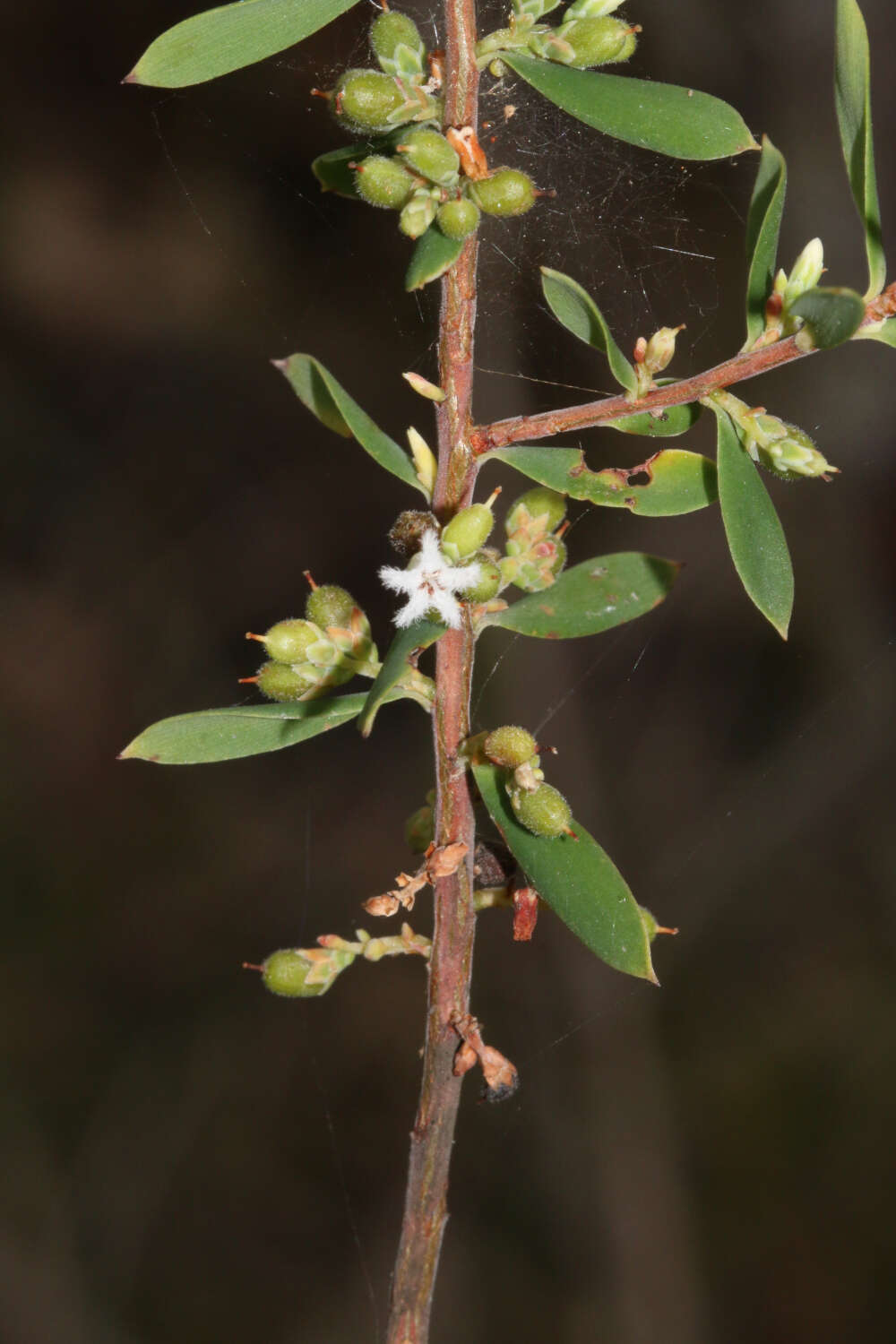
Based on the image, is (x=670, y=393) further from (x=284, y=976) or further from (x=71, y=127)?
(x=71, y=127)

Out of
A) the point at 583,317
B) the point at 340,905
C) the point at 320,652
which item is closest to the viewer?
the point at 583,317

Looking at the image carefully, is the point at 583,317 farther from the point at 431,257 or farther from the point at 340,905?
the point at 340,905

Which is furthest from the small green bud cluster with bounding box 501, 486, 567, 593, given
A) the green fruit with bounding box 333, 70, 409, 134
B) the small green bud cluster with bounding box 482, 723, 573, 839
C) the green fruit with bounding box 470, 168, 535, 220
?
the green fruit with bounding box 333, 70, 409, 134

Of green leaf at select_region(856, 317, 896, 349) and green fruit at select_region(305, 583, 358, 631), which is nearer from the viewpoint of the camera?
green leaf at select_region(856, 317, 896, 349)

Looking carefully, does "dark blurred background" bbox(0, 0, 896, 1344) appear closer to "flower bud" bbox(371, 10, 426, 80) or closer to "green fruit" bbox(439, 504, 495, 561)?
"flower bud" bbox(371, 10, 426, 80)

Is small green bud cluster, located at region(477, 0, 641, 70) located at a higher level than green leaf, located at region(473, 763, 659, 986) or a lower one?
higher

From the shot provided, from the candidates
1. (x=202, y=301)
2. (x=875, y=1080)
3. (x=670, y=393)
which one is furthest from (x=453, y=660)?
(x=875, y=1080)

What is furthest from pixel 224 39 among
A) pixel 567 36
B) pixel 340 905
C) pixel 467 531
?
pixel 340 905
